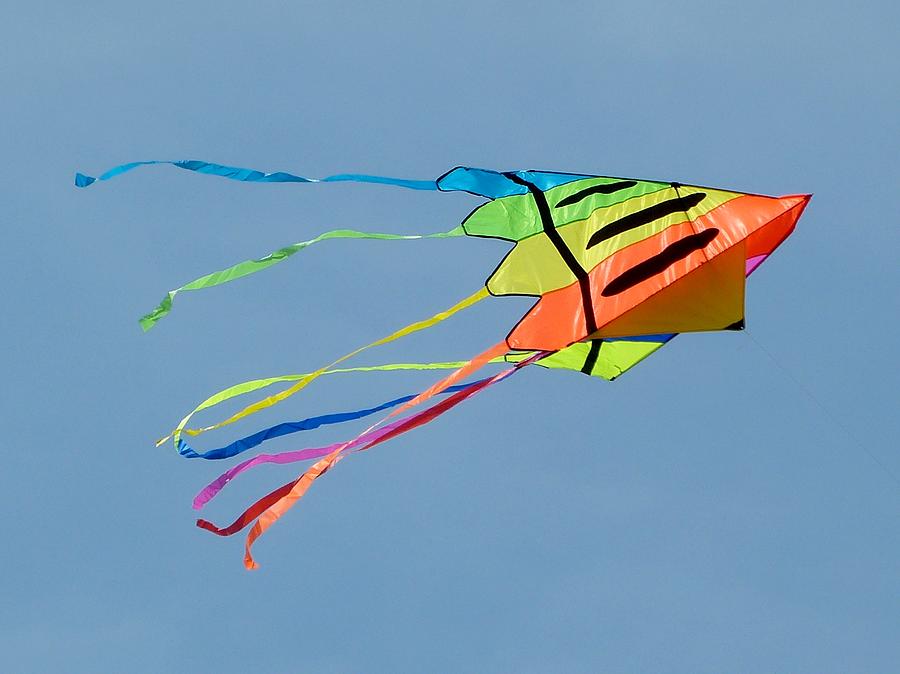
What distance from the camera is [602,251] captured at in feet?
67.9

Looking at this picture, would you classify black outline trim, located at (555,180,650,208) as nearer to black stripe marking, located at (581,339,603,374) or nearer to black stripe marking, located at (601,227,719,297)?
black stripe marking, located at (601,227,719,297)

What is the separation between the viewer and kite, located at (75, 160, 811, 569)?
1942cm

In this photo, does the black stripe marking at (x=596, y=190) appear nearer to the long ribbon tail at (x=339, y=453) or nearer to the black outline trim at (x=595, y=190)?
the black outline trim at (x=595, y=190)

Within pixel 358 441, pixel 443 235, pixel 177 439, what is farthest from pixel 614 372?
pixel 177 439

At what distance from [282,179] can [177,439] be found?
3669 mm

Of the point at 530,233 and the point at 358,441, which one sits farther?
the point at 530,233

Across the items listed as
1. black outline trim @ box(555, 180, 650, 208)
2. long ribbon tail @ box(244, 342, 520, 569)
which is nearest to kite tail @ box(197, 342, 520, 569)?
long ribbon tail @ box(244, 342, 520, 569)

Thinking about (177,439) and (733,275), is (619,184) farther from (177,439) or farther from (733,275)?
(177,439)

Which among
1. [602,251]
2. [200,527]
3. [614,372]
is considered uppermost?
[602,251]

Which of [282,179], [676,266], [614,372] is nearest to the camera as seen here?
[282,179]

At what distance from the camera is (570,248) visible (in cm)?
2100

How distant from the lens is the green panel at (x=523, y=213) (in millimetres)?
20828

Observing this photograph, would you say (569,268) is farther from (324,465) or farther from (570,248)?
(324,465)

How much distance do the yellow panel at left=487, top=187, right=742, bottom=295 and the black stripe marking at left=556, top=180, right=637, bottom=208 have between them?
7.7 inches
